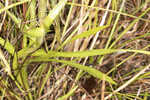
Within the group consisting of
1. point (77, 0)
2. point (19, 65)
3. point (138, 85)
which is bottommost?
point (138, 85)

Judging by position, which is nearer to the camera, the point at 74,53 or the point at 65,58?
the point at 74,53

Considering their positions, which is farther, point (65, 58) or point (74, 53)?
point (65, 58)

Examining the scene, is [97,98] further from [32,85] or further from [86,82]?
[32,85]

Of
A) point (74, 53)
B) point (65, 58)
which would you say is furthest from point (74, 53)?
point (65, 58)

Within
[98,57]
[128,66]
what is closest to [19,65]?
[98,57]

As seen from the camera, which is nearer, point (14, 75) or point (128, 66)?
point (14, 75)

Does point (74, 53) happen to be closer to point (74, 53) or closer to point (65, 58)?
point (74, 53)

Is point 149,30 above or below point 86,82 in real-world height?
above
